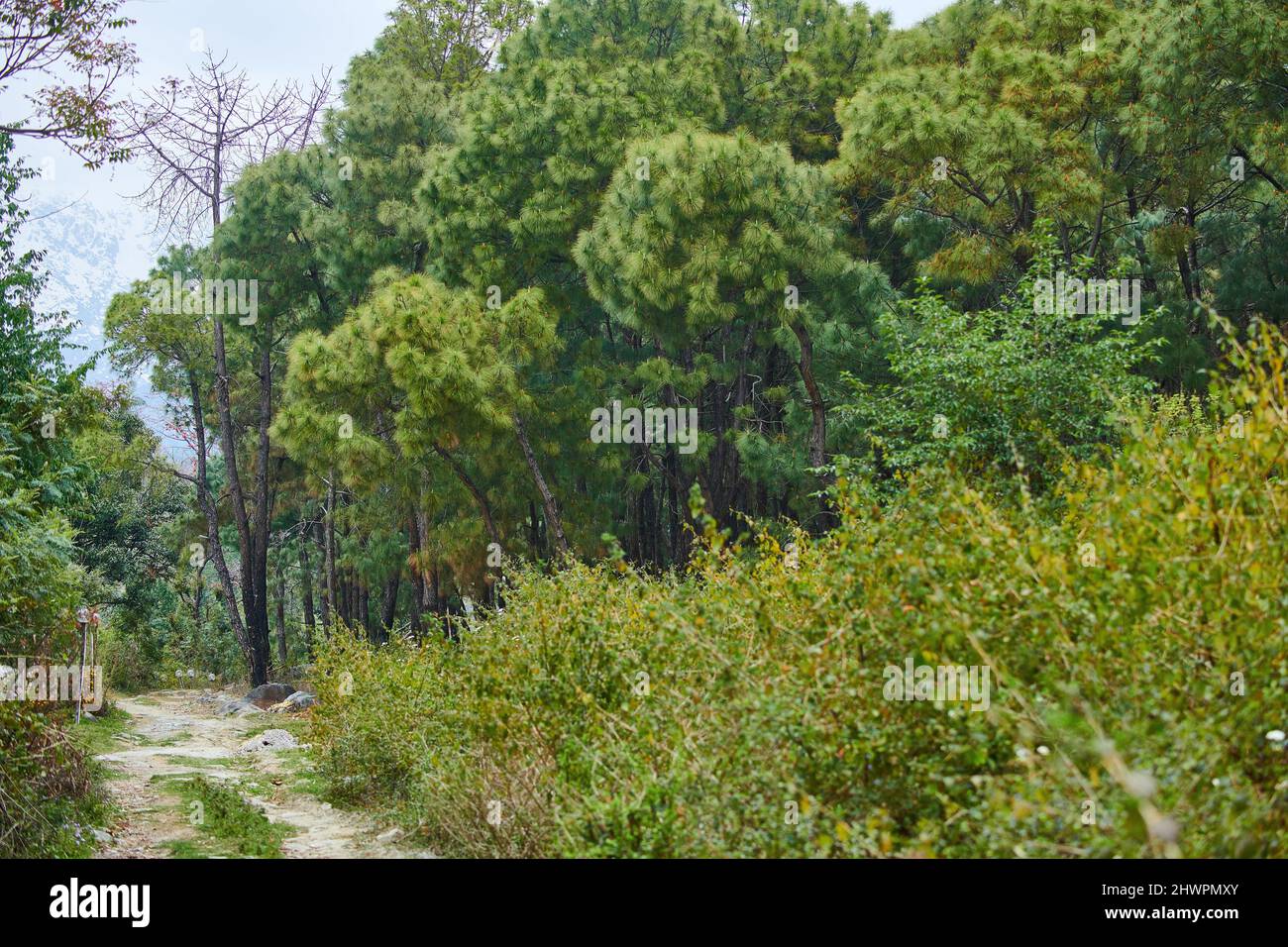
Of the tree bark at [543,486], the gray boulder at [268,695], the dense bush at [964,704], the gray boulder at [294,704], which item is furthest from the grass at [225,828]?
the gray boulder at [268,695]

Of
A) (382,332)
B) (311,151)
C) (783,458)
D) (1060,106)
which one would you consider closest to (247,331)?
(311,151)

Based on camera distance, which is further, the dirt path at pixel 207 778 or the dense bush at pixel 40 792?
the dirt path at pixel 207 778

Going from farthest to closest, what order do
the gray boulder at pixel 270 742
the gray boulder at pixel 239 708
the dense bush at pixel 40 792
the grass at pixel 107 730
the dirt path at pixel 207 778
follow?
the gray boulder at pixel 239 708 → the gray boulder at pixel 270 742 → the grass at pixel 107 730 → the dirt path at pixel 207 778 → the dense bush at pixel 40 792

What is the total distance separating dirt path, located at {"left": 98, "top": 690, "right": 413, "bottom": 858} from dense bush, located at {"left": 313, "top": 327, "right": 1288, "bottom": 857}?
217 cm

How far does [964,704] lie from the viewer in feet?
13.0

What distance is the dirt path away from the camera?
7.51 metres

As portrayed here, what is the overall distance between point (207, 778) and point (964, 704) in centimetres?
906

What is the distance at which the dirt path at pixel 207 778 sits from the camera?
751 cm

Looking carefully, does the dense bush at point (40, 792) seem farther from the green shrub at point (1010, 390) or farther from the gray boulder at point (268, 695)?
the gray boulder at point (268, 695)

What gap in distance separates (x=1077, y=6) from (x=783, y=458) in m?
6.90

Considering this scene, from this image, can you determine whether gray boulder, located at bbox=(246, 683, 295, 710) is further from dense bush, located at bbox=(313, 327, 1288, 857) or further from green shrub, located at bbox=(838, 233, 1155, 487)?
dense bush, located at bbox=(313, 327, 1288, 857)

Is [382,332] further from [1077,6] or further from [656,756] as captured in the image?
[656,756]

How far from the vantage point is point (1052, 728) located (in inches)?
137

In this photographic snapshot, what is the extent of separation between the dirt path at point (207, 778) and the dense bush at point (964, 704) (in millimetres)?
2174
